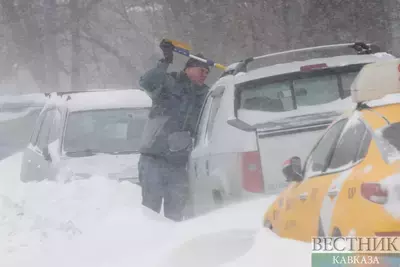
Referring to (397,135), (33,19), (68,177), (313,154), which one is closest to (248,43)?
(68,177)

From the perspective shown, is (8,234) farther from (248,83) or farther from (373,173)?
(373,173)

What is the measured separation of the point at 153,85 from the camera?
26.5ft

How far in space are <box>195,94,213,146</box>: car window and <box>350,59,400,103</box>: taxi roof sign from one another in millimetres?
3449

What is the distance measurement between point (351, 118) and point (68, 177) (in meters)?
5.31

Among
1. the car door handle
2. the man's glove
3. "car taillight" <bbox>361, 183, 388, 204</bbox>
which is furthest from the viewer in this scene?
the man's glove

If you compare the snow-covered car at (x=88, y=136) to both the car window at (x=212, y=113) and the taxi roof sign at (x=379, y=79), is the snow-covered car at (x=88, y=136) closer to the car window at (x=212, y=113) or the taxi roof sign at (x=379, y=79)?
the car window at (x=212, y=113)

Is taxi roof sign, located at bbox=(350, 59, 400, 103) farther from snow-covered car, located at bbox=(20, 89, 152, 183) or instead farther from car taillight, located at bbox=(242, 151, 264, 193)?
snow-covered car, located at bbox=(20, 89, 152, 183)

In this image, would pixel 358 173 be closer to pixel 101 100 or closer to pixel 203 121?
pixel 203 121

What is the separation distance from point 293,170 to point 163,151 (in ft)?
10.4

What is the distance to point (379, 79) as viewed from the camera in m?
4.20

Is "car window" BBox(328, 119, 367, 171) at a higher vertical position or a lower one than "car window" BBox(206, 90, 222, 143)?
lower

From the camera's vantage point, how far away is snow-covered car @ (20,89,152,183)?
31.1ft

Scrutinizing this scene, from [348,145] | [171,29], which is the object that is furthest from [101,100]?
[171,29]

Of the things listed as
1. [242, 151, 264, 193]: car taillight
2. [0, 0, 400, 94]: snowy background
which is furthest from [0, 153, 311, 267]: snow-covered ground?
[0, 0, 400, 94]: snowy background
